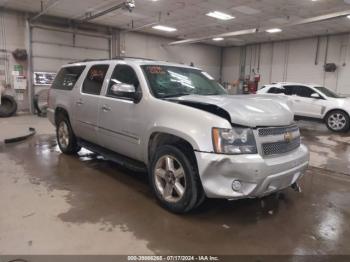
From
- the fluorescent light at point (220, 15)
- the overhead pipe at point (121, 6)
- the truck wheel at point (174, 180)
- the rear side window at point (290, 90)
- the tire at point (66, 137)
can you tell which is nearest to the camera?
the truck wheel at point (174, 180)

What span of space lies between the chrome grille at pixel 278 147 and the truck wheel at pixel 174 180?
2.29 ft

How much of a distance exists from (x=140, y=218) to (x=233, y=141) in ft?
3.97

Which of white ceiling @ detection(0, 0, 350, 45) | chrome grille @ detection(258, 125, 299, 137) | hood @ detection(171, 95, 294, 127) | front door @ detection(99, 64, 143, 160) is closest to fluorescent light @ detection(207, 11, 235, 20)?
white ceiling @ detection(0, 0, 350, 45)

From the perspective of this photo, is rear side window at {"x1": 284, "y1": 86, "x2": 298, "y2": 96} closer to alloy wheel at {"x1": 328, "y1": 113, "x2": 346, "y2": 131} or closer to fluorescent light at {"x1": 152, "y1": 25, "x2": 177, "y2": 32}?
alloy wheel at {"x1": 328, "y1": 113, "x2": 346, "y2": 131}

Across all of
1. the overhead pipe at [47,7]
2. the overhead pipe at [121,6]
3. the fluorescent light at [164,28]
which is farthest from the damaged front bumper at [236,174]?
the fluorescent light at [164,28]

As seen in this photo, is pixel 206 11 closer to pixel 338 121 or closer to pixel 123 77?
pixel 338 121

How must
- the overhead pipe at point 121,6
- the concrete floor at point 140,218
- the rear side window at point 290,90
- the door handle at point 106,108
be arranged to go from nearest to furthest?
the concrete floor at point 140,218
the door handle at point 106,108
the overhead pipe at point 121,6
the rear side window at point 290,90

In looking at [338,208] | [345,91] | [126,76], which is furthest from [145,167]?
[345,91]

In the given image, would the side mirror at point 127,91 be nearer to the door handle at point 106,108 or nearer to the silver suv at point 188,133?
the silver suv at point 188,133

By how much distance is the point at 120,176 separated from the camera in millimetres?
4055

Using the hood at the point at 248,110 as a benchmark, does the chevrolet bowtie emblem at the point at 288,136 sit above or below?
below

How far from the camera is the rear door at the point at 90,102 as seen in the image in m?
4.01

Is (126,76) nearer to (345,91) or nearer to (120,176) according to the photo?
(120,176)

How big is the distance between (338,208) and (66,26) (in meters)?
11.8
